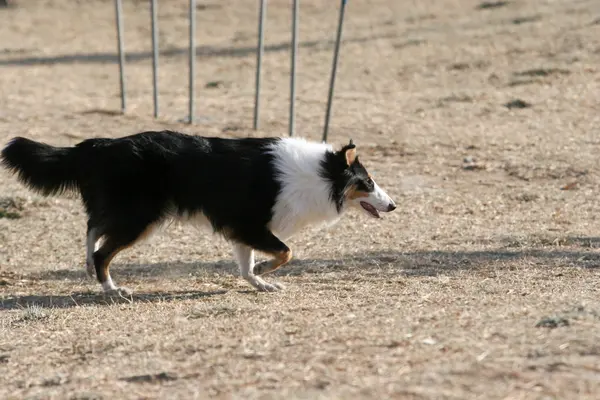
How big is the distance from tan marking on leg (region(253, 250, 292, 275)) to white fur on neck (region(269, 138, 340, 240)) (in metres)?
0.23

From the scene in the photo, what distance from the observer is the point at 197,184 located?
7059mm

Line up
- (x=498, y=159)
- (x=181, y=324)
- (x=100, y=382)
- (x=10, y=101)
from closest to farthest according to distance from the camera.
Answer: (x=100, y=382) < (x=181, y=324) < (x=498, y=159) < (x=10, y=101)

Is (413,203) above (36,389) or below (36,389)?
below

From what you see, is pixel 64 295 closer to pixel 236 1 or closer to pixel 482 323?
pixel 482 323

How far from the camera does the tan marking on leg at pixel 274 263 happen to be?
718 cm

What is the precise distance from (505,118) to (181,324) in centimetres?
878

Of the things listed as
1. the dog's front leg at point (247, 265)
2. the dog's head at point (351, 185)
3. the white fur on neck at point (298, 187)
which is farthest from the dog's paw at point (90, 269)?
the dog's head at point (351, 185)

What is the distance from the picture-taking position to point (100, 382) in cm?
489

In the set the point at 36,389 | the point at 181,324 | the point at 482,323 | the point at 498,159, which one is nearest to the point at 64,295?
the point at 181,324

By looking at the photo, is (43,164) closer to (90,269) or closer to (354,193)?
(90,269)

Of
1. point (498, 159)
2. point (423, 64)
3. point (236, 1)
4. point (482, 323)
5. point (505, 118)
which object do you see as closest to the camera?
point (482, 323)

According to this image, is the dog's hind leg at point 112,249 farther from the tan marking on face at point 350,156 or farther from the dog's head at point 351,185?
the tan marking on face at point 350,156

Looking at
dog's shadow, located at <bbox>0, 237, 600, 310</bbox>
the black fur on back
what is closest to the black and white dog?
the black fur on back

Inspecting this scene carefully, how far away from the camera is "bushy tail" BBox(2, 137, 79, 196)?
23.5ft
